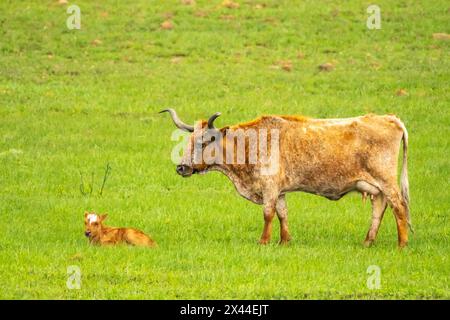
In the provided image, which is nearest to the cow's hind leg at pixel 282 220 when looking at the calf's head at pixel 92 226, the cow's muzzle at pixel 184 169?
the cow's muzzle at pixel 184 169

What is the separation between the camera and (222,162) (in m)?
19.1

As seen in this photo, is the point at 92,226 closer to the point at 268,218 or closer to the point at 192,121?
the point at 268,218

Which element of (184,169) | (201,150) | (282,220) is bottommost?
(282,220)

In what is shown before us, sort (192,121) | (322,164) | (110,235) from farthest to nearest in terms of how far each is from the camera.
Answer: (192,121) < (322,164) < (110,235)

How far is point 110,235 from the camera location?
18.1 m

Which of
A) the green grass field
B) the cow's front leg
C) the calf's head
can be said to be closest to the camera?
the green grass field

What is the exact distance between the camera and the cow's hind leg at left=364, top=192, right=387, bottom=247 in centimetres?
1872

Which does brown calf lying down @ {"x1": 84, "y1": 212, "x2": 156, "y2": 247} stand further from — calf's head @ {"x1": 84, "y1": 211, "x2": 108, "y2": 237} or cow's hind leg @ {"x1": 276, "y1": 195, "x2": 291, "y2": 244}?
cow's hind leg @ {"x1": 276, "y1": 195, "x2": 291, "y2": 244}

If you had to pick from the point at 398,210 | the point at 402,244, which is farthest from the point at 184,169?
the point at 402,244

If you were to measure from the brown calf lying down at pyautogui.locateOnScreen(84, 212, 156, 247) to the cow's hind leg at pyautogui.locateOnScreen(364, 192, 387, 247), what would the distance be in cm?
344

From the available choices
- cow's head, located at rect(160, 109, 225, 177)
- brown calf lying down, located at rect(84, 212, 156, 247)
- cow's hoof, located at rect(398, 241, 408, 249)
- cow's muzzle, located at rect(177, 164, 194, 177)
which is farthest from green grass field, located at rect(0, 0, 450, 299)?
cow's head, located at rect(160, 109, 225, 177)

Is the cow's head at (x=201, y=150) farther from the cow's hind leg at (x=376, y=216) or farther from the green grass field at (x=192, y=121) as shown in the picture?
the cow's hind leg at (x=376, y=216)

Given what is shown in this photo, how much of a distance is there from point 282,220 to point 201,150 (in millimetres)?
1727

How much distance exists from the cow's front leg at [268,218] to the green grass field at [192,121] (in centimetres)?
48
